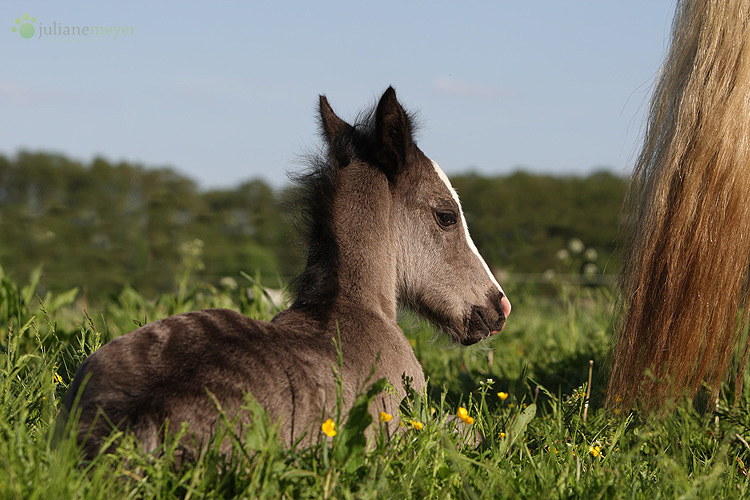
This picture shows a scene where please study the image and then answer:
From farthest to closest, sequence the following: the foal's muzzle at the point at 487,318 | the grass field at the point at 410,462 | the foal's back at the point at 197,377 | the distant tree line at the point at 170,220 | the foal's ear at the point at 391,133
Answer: the distant tree line at the point at 170,220
the foal's muzzle at the point at 487,318
the foal's ear at the point at 391,133
the foal's back at the point at 197,377
the grass field at the point at 410,462

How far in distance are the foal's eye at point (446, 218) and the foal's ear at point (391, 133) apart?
12.4 inches

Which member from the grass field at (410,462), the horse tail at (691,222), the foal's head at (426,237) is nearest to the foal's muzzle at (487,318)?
the foal's head at (426,237)

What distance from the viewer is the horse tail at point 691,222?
3070mm

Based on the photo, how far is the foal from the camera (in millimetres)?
2283

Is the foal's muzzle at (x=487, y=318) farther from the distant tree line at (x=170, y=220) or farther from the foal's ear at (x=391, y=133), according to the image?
the distant tree line at (x=170, y=220)

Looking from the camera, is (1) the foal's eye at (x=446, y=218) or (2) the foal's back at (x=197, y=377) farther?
(1) the foal's eye at (x=446, y=218)

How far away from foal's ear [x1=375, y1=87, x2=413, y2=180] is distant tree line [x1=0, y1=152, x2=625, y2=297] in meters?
7.47

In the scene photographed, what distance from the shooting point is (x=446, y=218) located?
Answer: 346 cm

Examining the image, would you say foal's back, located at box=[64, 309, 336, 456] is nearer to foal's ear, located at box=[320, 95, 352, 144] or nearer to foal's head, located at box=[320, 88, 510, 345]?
foal's head, located at box=[320, 88, 510, 345]

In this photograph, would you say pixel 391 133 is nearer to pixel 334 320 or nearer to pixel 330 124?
pixel 330 124

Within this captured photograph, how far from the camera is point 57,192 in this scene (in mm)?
14164

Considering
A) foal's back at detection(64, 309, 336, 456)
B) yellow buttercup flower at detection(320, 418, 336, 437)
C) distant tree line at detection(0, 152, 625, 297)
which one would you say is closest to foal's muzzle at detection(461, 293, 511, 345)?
foal's back at detection(64, 309, 336, 456)

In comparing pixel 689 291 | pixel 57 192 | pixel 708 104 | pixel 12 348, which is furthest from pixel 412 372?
pixel 57 192

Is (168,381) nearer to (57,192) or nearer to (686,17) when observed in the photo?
(686,17)
